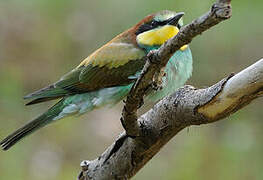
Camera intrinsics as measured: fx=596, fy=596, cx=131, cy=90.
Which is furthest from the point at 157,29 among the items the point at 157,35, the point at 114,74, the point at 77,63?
the point at 77,63

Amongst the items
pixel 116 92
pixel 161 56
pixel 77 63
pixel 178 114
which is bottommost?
pixel 178 114

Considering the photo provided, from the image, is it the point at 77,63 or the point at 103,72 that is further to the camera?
the point at 77,63

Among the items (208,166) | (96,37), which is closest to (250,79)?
(208,166)

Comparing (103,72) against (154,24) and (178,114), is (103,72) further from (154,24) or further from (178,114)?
(178,114)

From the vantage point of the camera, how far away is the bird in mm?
2561

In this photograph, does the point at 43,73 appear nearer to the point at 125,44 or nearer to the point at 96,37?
the point at 96,37

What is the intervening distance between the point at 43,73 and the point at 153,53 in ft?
8.39

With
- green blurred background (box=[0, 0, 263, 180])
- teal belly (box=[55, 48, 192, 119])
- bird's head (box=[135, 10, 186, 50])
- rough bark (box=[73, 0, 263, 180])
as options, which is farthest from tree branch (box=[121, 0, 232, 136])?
green blurred background (box=[0, 0, 263, 180])

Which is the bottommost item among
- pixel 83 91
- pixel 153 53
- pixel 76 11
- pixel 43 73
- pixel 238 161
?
pixel 238 161

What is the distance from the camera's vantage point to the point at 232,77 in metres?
1.66

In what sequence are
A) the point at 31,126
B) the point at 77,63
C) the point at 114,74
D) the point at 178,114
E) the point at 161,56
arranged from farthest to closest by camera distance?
the point at 77,63, the point at 114,74, the point at 31,126, the point at 178,114, the point at 161,56

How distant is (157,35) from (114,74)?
26cm

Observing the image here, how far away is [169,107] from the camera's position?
1.88 metres

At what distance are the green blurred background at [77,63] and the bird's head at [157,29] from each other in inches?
34.0
